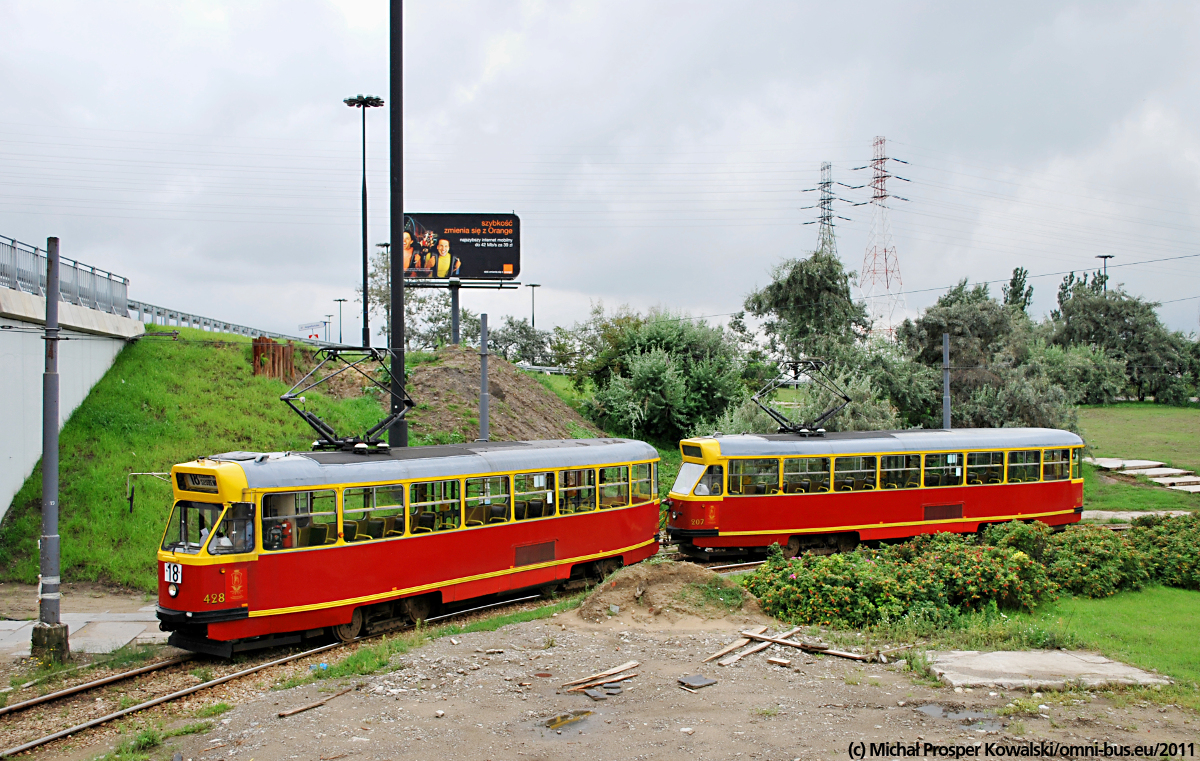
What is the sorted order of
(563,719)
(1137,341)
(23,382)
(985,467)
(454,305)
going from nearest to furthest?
1. (563,719)
2. (23,382)
3. (985,467)
4. (454,305)
5. (1137,341)

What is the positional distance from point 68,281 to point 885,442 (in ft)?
65.8

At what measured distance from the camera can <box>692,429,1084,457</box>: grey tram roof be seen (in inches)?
749

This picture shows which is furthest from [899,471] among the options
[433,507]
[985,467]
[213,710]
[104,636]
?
[104,636]

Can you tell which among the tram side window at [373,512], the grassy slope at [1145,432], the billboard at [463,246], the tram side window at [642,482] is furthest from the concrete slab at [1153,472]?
the tram side window at [373,512]

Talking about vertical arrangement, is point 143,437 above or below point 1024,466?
above

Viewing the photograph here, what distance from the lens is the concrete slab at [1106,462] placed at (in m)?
34.8

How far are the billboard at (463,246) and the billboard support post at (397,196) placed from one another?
57.1ft

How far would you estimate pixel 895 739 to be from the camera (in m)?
7.96

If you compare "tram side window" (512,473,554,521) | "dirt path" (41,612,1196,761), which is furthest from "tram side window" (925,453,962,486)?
"dirt path" (41,612,1196,761)

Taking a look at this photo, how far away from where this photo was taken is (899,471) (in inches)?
794

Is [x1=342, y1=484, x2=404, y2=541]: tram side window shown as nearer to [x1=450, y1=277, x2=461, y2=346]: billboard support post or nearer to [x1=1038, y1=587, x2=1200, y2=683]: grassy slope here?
[x1=1038, y1=587, x2=1200, y2=683]: grassy slope

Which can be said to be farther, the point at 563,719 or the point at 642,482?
the point at 642,482

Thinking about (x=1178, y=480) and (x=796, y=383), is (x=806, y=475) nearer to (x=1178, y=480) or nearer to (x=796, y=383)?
(x=796, y=383)

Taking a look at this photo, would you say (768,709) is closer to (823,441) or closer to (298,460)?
(298,460)
